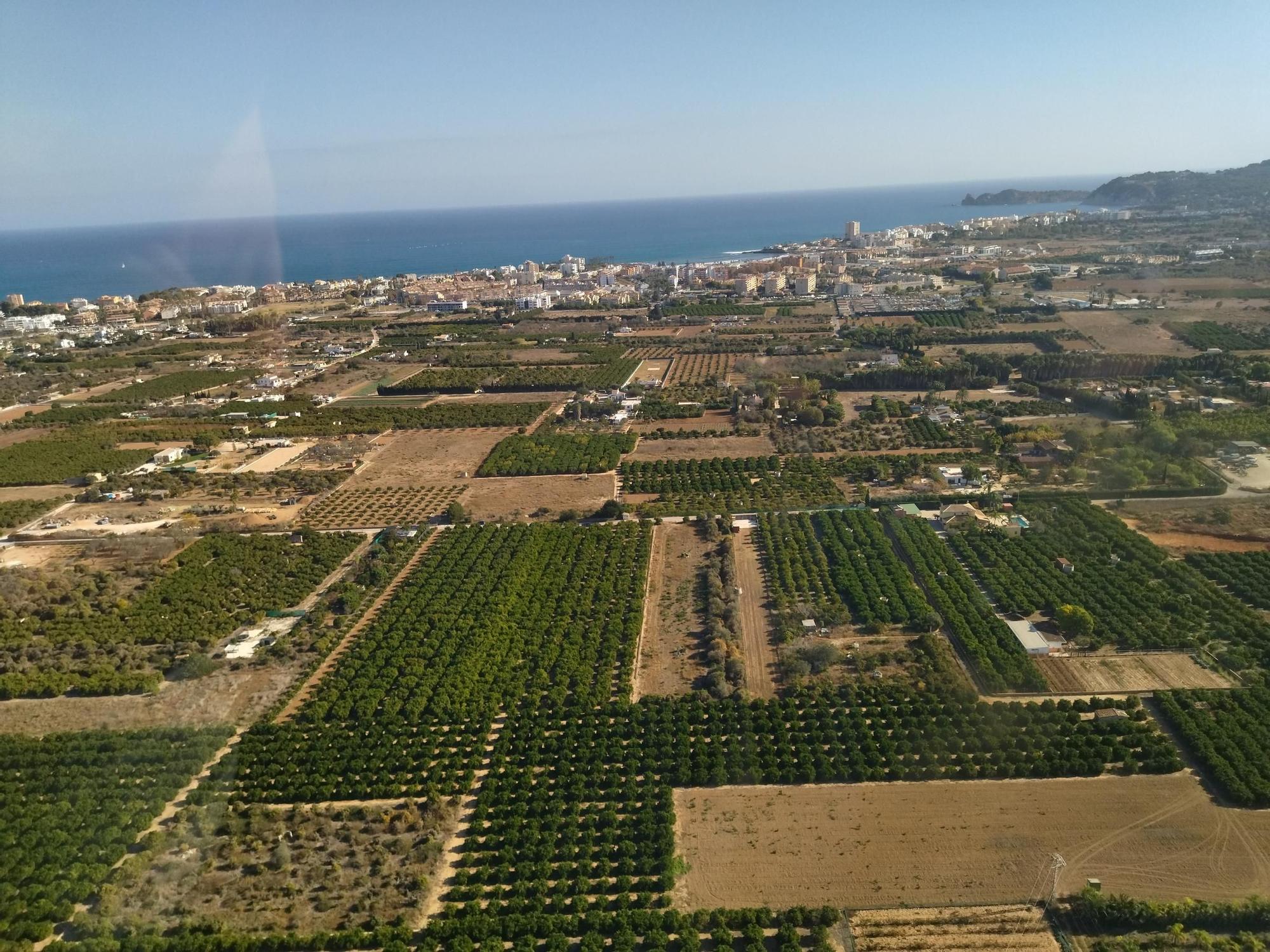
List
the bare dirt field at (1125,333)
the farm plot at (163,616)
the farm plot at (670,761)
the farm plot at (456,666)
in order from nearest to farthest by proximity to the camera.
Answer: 1. the farm plot at (670,761)
2. the farm plot at (456,666)
3. the farm plot at (163,616)
4. the bare dirt field at (1125,333)

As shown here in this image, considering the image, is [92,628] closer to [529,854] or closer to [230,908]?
[230,908]

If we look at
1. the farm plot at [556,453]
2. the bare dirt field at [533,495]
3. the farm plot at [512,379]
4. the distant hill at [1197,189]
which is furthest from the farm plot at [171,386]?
the distant hill at [1197,189]

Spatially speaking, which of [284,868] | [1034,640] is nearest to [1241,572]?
[1034,640]

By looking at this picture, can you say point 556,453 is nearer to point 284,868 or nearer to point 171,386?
point 284,868

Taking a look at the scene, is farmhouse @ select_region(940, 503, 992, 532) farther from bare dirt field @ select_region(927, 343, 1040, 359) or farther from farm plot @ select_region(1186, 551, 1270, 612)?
bare dirt field @ select_region(927, 343, 1040, 359)

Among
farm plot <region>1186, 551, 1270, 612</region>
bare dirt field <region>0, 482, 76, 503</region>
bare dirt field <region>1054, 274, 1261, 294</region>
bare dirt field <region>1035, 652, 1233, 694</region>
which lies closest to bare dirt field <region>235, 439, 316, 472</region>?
bare dirt field <region>0, 482, 76, 503</region>

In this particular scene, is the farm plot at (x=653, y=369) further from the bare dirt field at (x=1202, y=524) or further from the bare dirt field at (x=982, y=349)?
the bare dirt field at (x=1202, y=524)
